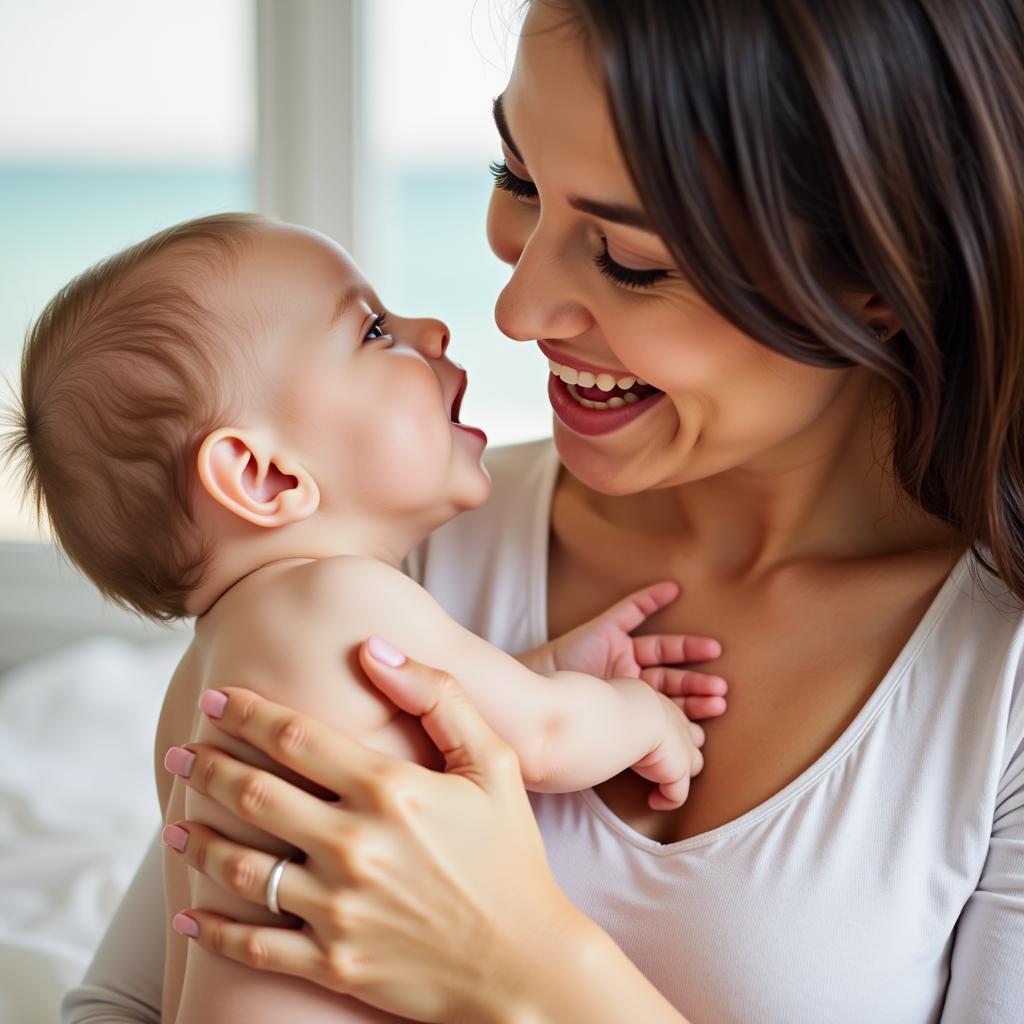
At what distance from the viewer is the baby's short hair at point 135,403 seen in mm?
1247

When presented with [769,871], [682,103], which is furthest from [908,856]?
[682,103]

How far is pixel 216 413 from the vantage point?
125cm

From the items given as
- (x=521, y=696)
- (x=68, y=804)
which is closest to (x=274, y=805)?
(x=521, y=696)

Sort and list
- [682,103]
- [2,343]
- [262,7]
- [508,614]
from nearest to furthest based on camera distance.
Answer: [682,103]
[508,614]
[262,7]
[2,343]

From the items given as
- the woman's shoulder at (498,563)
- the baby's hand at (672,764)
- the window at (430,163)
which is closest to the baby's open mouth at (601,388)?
the woman's shoulder at (498,563)

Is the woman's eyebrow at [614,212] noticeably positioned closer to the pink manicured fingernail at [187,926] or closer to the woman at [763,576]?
the woman at [763,576]

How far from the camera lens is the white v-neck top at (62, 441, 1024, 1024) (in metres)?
1.19

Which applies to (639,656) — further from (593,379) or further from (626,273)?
(626,273)

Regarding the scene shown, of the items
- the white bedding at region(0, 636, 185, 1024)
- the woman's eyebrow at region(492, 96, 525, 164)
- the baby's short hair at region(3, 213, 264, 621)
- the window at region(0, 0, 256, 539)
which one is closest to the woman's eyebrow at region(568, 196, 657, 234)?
the woman's eyebrow at region(492, 96, 525, 164)

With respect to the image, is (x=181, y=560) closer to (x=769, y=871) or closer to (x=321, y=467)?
(x=321, y=467)

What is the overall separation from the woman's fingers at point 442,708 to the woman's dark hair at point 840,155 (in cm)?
42

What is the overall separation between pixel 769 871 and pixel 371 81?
7.93ft

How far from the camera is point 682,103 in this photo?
1.05m

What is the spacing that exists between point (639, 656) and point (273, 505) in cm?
44
